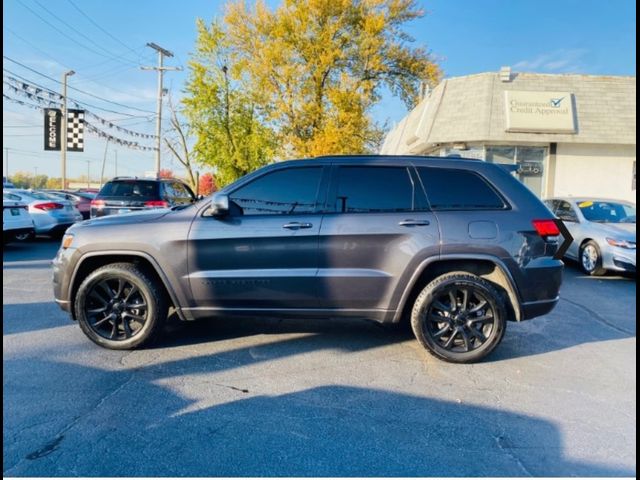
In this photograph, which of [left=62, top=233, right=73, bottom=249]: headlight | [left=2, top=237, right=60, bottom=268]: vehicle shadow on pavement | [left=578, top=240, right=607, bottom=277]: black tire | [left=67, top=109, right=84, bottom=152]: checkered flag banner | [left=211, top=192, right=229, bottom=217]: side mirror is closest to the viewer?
[left=211, top=192, right=229, bottom=217]: side mirror

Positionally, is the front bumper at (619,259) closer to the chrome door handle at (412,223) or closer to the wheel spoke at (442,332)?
the wheel spoke at (442,332)

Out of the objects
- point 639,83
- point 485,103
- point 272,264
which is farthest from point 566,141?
point 272,264

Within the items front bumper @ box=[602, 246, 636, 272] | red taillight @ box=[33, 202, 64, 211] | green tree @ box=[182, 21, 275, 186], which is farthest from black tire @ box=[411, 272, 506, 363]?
green tree @ box=[182, 21, 275, 186]

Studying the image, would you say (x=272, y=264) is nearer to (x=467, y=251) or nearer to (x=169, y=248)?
(x=169, y=248)

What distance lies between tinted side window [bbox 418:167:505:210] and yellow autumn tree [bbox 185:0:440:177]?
16.6 metres

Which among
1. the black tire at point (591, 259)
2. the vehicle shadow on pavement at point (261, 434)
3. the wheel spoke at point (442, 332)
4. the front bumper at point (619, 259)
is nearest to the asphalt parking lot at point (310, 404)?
the vehicle shadow on pavement at point (261, 434)

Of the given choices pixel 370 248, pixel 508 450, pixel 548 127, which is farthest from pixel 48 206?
pixel 548 127

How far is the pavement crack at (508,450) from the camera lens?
8.38 feet

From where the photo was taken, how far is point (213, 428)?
2.92 meters

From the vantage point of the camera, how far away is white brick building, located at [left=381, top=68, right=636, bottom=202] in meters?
16.0

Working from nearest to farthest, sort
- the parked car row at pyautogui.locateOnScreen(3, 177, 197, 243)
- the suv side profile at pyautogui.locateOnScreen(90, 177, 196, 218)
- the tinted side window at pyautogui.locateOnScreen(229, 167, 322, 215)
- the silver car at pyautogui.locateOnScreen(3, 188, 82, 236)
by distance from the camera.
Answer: the tinted side window at pyautogui.locateOnScreen(229, 167, 322, 215), the parked car row at pyautogui.locateOnScreen(3, 177, 197, 243), the suv side profile at pyautogui.locateOnScreen(90, 177, 196, 218), the silver car at pyautogui.locateOnScreen(3, 188, 82, 236)

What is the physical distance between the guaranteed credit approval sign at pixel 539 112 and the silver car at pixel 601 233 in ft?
21.9

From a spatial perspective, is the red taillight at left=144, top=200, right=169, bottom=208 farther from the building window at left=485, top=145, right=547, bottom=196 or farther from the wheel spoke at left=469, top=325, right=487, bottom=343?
the building window at left=485, top=145, right=547, bottom=196

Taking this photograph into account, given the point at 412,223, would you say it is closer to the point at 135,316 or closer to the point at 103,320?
the point at 135,316
